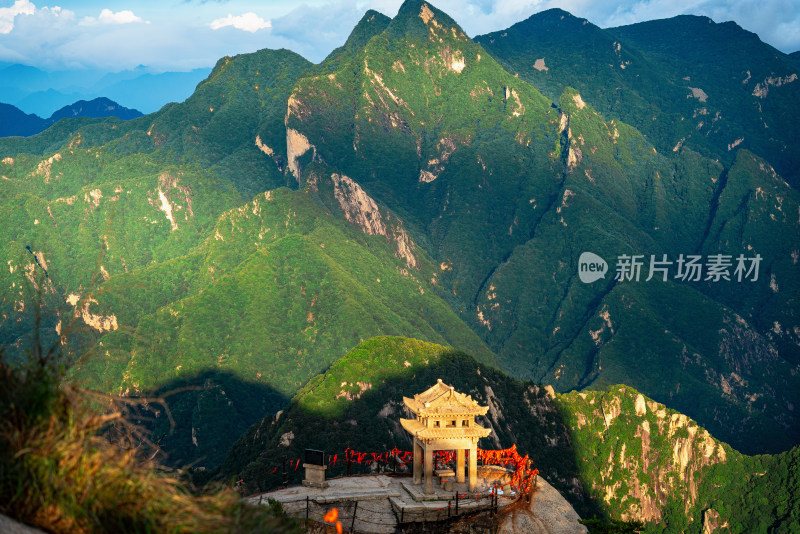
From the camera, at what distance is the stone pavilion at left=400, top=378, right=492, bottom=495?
69.9 metres

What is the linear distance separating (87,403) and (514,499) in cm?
5152

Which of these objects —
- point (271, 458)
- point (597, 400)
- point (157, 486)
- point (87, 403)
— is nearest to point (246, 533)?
point (157, 486)

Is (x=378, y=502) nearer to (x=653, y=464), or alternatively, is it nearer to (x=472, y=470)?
(x=472, y=470)

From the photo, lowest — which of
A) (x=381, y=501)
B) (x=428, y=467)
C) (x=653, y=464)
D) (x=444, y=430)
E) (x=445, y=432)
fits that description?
(x=653, y=464)

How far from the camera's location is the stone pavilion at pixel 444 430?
229 ft

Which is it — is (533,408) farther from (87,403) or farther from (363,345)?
(87,403)

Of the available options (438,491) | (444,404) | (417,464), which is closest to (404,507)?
(438,491)

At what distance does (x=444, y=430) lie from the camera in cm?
7019

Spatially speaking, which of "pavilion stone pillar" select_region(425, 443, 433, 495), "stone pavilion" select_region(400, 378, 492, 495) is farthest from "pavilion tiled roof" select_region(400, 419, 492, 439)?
"pavilion stone pillar" select_region(425, 443, 433, 495)

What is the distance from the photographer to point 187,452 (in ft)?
639

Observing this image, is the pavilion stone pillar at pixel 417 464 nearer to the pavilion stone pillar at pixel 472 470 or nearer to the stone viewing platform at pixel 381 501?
the stone viewing platform at pixel 381 501

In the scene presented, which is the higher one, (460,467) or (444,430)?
(444,430)

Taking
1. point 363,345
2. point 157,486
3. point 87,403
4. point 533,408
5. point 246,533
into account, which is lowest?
point 533,408

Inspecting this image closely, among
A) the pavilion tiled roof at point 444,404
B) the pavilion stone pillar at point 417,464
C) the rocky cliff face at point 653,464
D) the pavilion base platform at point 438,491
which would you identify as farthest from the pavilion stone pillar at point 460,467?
the rocky cliff face at point 653,464
